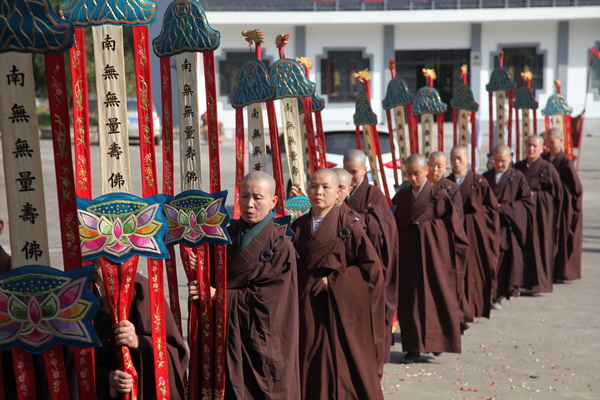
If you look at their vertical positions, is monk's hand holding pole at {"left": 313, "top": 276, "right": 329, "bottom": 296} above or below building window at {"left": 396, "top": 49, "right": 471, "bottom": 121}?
below

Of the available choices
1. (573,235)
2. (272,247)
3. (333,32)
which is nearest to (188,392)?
(272,247)

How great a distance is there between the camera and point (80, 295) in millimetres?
2814

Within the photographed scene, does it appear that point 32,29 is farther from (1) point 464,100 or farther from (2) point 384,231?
(1) point 464,100

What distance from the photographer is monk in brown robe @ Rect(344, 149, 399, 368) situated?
Answer: 579 centimetres

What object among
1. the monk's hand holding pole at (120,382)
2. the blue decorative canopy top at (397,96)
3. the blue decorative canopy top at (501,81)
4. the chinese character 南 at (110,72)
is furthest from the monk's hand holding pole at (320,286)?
the blue decorative canopy top at (501,81)

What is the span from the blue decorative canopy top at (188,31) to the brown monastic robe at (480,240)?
3962 mm

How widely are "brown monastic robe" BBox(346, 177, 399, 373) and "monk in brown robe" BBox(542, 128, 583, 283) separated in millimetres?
3736

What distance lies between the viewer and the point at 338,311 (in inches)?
184

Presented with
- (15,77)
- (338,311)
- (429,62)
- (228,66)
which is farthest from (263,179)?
(429,62)

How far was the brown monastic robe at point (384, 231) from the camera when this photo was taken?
576 centimetres

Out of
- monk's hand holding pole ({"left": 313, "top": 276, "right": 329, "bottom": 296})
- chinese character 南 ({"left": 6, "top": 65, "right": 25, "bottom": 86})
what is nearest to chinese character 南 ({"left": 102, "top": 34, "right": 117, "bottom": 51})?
chinese character 南 ({"left": 6, "top": 65, "right": 25, "bottom": 86})

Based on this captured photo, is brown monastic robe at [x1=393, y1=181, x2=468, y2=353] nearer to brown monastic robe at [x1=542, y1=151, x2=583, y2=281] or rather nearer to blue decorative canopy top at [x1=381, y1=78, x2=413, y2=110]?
blue decorative canopy top at [x1=381, y1=78, x2=413, y2=110]

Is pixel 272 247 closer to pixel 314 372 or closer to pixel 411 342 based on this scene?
pixel 314 372

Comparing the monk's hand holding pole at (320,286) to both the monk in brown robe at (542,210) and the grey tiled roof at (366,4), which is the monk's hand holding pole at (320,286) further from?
the grey tiled roof at (366,4)
